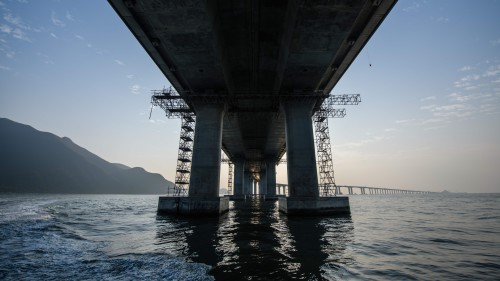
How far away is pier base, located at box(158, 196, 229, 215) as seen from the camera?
18.8 m

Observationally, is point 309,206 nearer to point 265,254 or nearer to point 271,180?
point 265,254

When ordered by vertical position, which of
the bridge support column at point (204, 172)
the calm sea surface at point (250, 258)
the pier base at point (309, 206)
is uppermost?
the bridge support column at point (204, 172)

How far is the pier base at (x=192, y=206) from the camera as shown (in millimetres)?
18750

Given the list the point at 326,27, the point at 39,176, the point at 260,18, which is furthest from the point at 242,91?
the point at 39,176

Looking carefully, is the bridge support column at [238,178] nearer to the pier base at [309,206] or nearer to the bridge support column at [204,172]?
the bridge support column at [204,172]

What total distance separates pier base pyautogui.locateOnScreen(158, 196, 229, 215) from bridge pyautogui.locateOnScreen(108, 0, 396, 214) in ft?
0.26

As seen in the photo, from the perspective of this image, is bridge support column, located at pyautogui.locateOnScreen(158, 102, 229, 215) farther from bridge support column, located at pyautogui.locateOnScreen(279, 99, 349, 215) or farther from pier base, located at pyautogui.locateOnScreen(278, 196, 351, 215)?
bridge support column, located at pyautogui.locateOnScreen(279, 99, 349, 215)

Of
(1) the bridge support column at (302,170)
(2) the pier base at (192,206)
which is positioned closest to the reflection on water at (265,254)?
(2) the pier base at (192,206)

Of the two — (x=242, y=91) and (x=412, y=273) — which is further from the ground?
(x=242, y=91)

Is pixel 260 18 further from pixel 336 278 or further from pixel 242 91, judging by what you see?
pixel 336 278

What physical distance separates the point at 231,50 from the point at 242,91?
7.20 meters

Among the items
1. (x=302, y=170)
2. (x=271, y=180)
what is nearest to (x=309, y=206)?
(x=302, y=170)

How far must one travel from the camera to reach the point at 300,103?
23.2 metres

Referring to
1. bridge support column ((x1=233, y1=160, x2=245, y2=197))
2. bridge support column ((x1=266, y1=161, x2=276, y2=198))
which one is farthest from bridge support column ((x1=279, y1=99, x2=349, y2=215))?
bridge support column ((x1=266, y1=161, x2=276, y2=198))
